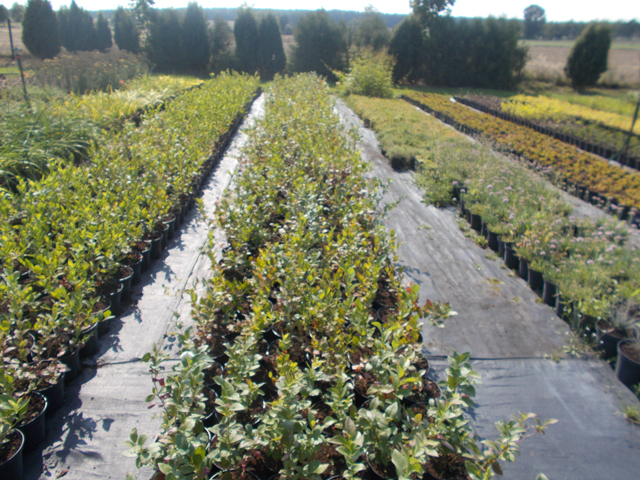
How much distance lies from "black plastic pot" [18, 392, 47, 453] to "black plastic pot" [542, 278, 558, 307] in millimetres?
3955

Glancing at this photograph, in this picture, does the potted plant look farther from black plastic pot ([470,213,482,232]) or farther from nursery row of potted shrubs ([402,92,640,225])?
black plastic pot ([470,213,482,232])

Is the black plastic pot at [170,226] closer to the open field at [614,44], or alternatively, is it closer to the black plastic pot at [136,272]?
the black plastic pot at [136,272]

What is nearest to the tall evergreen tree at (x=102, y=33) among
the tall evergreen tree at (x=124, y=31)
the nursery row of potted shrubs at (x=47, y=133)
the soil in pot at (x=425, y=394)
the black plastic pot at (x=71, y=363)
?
the tall evergreen tree at (x=124, y=31)

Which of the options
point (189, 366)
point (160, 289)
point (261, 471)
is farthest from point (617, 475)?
point (160, 289)

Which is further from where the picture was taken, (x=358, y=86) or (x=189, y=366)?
(x=358, y=86)

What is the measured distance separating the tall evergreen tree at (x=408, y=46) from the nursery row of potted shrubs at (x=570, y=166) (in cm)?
1487

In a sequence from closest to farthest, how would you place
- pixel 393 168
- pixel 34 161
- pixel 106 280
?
1. pixel 106 280
2. pixel 34 161
3. pixel 393 168

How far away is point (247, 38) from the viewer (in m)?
25.2

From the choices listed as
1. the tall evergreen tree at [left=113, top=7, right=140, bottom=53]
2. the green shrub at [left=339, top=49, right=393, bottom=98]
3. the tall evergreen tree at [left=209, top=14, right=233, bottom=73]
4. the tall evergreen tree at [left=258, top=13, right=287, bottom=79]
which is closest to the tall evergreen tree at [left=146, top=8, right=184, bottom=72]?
the tall evergreen tree at [left=209, top=14, right=233, bottom=73]

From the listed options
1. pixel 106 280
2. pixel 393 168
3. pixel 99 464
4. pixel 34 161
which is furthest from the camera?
pixel 393 168

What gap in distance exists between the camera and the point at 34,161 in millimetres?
5027

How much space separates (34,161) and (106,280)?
9.65 feet

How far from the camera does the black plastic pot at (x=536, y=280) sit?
3.85 metres

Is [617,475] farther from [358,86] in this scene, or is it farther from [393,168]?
[358,86]
